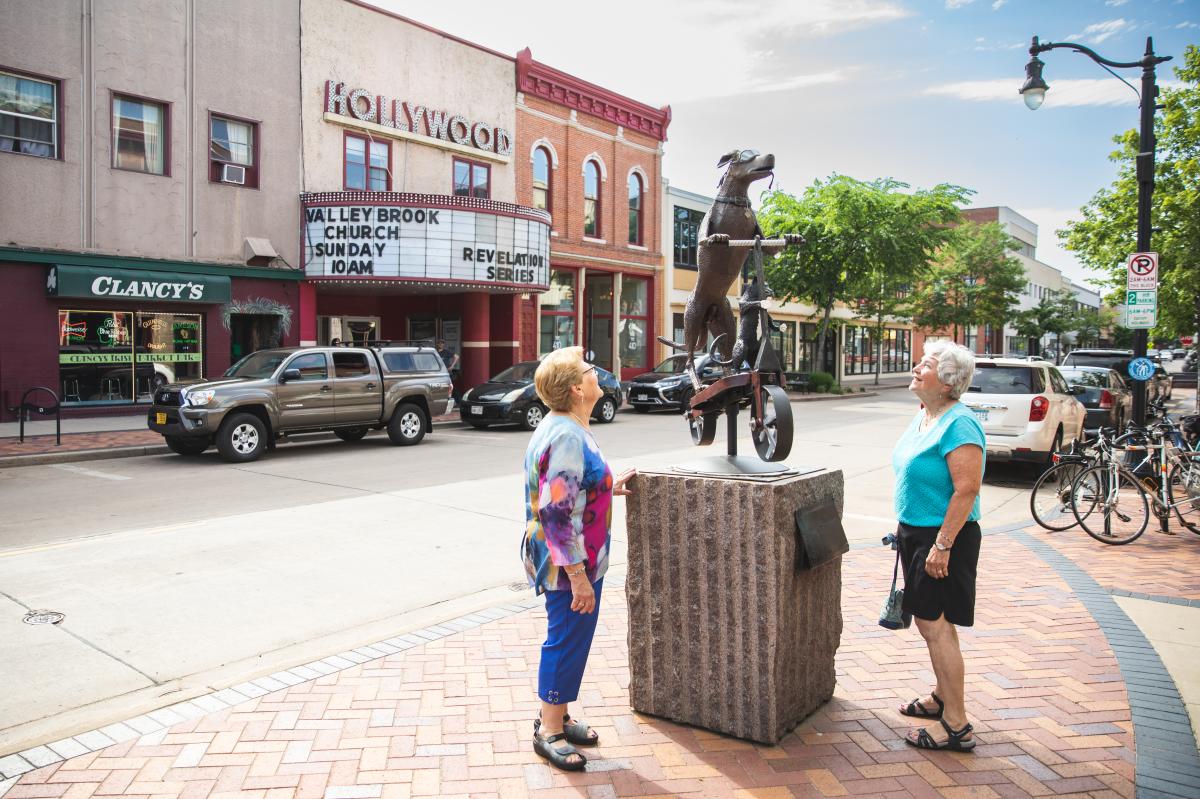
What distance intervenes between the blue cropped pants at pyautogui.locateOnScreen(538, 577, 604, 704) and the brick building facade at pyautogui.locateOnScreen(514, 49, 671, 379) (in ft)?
71.6

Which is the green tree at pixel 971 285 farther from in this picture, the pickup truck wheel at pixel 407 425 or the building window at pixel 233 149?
the pickup truck wheel at pixel 407 425

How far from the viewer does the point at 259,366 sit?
14.0 meters

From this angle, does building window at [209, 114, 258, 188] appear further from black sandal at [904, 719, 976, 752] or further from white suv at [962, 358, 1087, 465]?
black sandal at [904, 719, 976, 752]

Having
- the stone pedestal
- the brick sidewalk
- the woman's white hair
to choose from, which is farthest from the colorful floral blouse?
the woman's white hair

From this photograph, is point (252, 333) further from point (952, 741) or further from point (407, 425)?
point (952, 741)

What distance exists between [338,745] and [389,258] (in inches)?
660

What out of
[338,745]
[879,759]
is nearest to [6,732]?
[338,745]

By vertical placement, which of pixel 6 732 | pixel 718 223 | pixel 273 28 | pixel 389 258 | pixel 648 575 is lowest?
pixel 6 732

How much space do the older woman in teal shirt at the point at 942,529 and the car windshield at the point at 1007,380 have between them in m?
9.29

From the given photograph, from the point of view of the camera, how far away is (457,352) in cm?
2402

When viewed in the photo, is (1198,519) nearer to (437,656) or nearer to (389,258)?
(437,656)

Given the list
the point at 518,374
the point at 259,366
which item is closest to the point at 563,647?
the point at 259,366

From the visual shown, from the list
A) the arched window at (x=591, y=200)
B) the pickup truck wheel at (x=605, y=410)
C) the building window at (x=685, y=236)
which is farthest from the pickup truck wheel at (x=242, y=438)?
the building window at (x=685, y=236)

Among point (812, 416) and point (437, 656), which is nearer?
point (437, 656)
